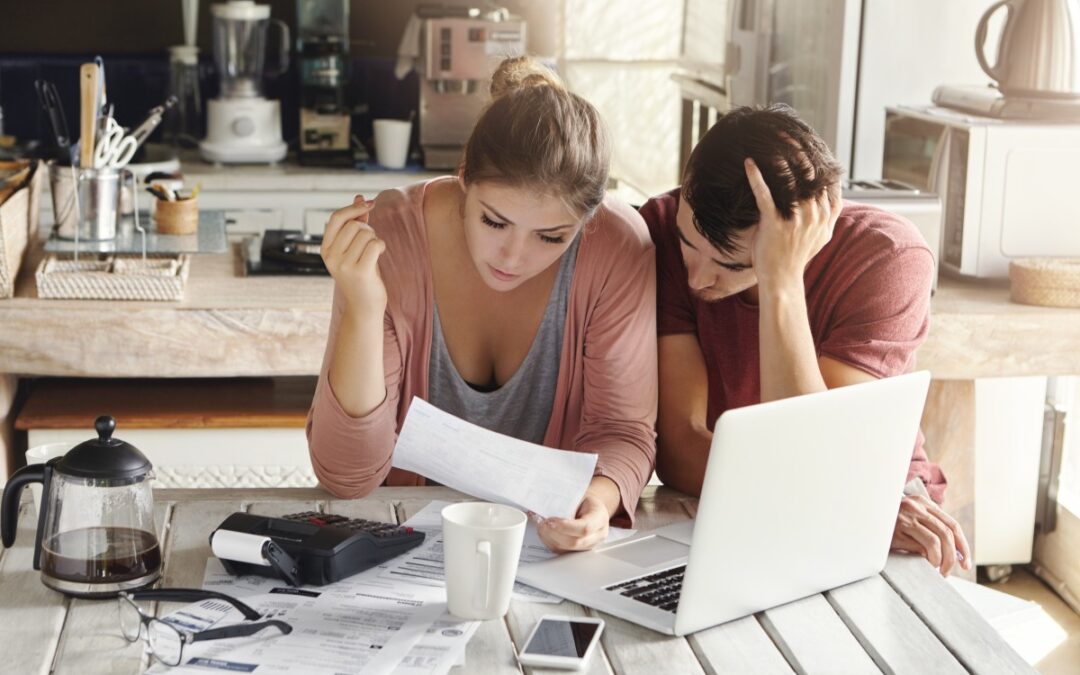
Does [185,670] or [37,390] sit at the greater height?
[185,670]

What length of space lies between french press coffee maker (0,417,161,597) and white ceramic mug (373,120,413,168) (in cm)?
281

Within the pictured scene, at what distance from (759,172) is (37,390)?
1885 mm

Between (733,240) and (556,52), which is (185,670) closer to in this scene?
(733,240)

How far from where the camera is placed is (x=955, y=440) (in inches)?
110

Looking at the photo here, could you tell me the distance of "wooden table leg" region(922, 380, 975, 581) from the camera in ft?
9.11

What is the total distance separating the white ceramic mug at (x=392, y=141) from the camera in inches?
157

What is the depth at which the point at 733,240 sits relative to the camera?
1623 millimetres

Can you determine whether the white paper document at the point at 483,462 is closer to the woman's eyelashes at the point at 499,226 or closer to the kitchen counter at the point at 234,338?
the woman's eyelashes at the point at 499,226

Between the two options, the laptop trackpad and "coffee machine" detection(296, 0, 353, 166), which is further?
"coffee machine" detection(296, 0, 353, 166)

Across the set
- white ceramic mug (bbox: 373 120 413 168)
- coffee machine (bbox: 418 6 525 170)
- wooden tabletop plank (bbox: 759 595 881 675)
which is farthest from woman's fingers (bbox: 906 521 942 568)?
white ceramic mug (bbox: 373 120 413 168)

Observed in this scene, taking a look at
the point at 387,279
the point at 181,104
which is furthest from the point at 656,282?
the point at 181,104

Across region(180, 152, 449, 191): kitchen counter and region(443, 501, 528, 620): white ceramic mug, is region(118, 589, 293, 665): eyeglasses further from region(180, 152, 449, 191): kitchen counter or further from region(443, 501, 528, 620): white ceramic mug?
region(180, 152, 449, 191): kitchen counter

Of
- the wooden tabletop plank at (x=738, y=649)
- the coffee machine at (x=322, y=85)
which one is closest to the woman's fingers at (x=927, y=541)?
the wooden tabletop plank at (x=738, y=649)

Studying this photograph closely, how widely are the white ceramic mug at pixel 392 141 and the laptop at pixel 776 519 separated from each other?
277 cm
